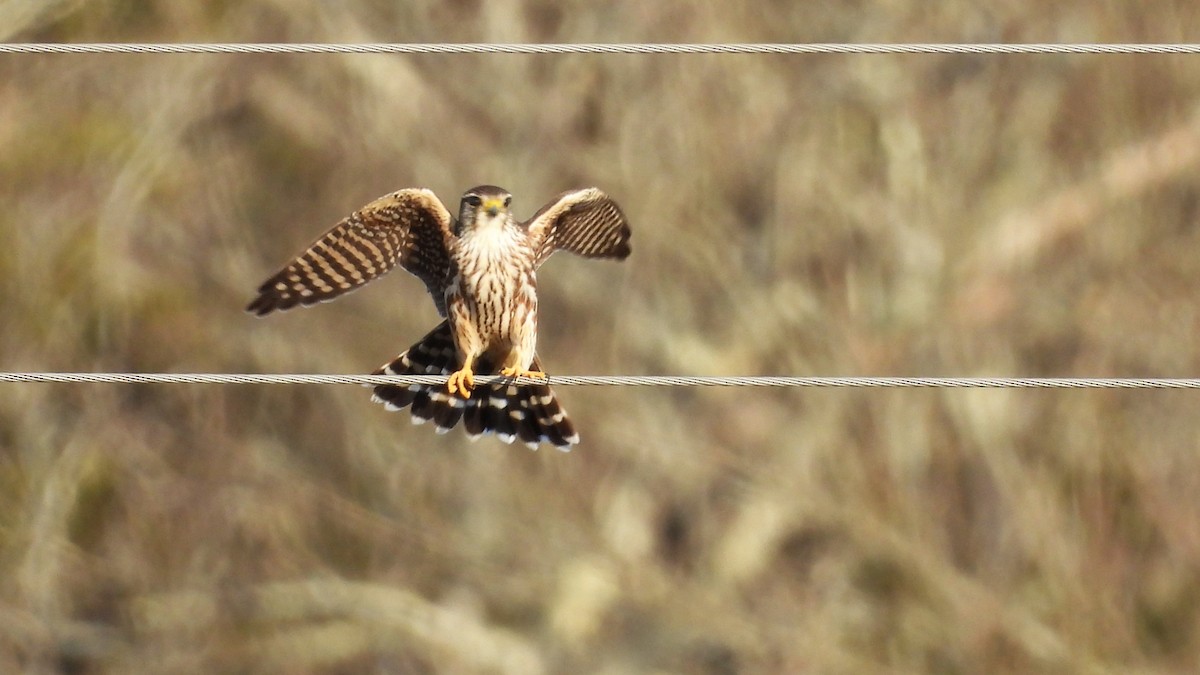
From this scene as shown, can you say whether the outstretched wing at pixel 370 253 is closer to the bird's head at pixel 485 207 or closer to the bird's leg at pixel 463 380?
the bird's head at pixel 485 207

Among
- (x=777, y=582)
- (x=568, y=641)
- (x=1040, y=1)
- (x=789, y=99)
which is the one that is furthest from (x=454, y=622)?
(x=1040, y=1)

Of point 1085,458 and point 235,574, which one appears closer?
point 1085,458

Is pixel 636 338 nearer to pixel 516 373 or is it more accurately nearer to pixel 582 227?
pixel 582 227

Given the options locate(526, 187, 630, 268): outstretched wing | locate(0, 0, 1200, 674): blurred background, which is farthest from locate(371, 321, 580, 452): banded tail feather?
locate(0, 0, 1200, 674): blurred background

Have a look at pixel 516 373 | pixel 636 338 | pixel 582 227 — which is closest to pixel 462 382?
pixel 516 373

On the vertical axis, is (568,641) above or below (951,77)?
below

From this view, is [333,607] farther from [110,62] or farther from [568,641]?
[110,62]
